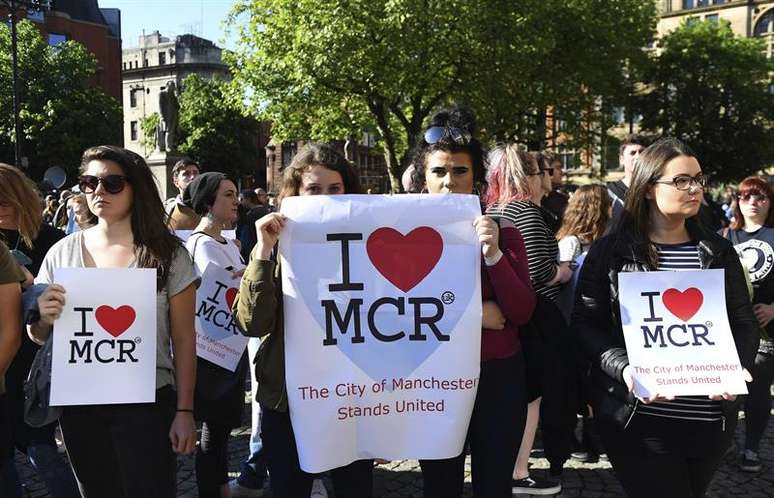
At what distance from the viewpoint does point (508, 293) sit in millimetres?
2594

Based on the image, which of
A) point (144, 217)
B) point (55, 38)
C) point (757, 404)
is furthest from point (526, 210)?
point (55, 38)

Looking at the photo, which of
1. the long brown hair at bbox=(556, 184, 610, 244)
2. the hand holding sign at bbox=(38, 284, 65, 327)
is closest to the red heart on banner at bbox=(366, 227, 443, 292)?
the hand holding sign at bbox=(38, 284, 65, 327)

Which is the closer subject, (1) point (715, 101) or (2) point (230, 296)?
(2) point (230, 296)

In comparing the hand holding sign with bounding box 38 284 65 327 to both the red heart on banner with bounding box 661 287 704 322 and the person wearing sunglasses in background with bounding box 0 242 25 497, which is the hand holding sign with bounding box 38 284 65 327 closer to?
the person wearing sunglasses in background with bounding box 0 242 25 497

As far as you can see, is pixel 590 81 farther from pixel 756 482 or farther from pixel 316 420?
pixel 316 420

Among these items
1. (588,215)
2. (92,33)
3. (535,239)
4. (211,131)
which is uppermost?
(92,33)

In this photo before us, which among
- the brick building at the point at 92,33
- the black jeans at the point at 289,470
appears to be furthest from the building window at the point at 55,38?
the black jeans at the point at 289,470

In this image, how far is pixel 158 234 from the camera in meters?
2.77

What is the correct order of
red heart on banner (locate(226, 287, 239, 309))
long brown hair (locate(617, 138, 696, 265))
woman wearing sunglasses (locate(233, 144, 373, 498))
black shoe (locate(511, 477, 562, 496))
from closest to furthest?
1. woman wearing sunglasses (locate(233, 144, 373, 498))
2. long brown hair (locate(617, 138, 696, 265))
3. red heart on banner (locate(226, 287, 239, 309))
4. black shoe (locate(511, 477, 562, 496))

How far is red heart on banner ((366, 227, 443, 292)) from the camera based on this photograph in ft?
8.76

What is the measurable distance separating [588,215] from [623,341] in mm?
2640

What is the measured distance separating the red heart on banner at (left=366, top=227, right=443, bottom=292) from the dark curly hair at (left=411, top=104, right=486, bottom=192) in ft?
1.38

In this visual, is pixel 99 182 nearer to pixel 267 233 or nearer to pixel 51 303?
pixel 51 303

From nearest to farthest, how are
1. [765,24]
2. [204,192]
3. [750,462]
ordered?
[204,192]
[750,462]
[765,24]
